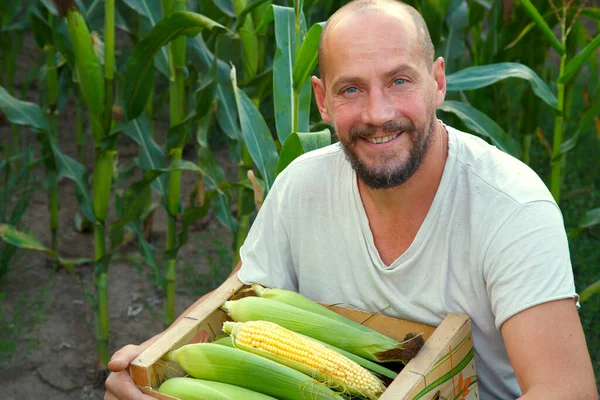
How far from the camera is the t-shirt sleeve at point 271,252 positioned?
7.35ft

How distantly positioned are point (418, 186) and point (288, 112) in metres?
0.82

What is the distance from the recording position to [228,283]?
2.17 meters

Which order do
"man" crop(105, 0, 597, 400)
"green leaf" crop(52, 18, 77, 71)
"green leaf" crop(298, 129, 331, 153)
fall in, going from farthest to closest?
"green leaf" crop(52, 18, 77, 71)
"green leaf" crop(298, 129, 331, 153)
"man" crop(105, 0, 597, 400)

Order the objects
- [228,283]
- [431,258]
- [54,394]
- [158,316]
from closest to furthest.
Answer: [431,258] → [228,283] → [54,394] → [158,316]

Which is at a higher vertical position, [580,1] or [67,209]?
[580,1]

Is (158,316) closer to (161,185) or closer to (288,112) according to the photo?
(161,185)

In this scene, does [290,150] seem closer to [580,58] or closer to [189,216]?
[189,216]

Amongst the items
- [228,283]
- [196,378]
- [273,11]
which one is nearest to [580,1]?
[273,11]

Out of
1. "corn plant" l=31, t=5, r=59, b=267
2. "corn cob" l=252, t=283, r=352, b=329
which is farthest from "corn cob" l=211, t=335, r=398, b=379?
"corn plant" l=31, t=5, r=59, b=267

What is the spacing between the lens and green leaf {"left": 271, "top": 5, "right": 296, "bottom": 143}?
9.04ft

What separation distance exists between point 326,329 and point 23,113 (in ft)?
6.36

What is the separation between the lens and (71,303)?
4.02 meters

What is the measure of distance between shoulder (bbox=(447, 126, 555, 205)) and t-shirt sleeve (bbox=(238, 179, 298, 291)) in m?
0.53

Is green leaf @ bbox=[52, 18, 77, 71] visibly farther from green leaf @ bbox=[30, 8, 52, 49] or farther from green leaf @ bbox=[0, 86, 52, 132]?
green leaf @ bbox=[30, 8, 52, 49]
